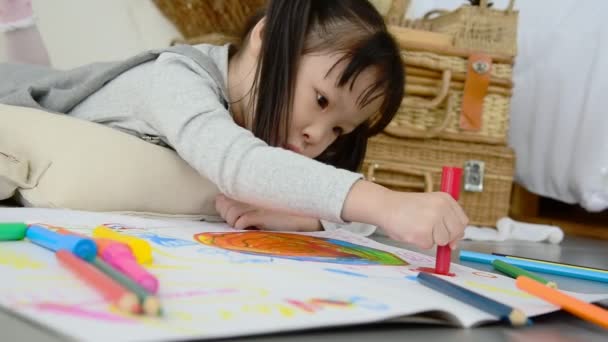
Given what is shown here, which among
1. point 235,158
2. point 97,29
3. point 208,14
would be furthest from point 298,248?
point 97,29

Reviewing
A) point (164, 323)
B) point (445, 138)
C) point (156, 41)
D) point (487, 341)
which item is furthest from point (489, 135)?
point (164, 323)

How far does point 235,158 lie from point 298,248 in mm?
106

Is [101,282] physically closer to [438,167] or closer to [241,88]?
[241,88]

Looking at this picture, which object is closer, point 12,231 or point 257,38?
point 12,231

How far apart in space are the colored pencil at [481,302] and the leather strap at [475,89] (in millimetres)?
868

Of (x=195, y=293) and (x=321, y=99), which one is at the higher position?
(x=321, y=99)

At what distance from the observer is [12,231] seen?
52cm

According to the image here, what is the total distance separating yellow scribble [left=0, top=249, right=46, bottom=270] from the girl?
21 cm

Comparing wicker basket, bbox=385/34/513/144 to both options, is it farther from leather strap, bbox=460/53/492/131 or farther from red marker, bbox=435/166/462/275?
red marker, bbox=435/166/462/275

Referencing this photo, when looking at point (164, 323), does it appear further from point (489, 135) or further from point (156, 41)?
point (156, 41)

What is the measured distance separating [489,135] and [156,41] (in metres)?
0.87

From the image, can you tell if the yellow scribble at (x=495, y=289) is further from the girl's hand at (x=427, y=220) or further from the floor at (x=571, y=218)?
the floor at (x=571, y=218)

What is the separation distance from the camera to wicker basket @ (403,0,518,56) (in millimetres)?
1274

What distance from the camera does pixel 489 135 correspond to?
1311 mm
